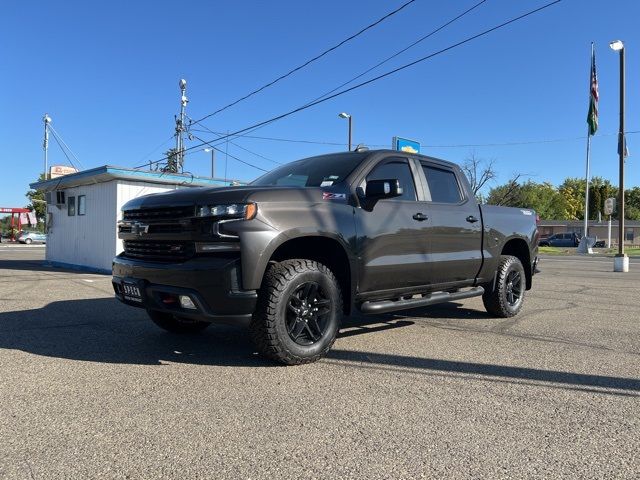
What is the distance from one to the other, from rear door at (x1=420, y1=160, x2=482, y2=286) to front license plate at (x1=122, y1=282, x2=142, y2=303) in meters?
2.93

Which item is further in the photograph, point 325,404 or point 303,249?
point 303,249

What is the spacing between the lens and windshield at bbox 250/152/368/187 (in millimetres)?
5117

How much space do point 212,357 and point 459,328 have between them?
10.3 ft

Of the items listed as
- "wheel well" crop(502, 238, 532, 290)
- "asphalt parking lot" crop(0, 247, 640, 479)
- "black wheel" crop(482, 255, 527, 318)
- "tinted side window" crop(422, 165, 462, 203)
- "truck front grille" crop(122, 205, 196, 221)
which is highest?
"tinted side window" crop(422, 165, 462, 203)

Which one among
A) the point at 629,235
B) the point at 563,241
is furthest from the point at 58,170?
the point at 629,235

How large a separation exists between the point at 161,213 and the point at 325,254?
4.90ft

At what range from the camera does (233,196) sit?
4.13 metres

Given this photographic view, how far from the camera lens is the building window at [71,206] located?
54.6ft

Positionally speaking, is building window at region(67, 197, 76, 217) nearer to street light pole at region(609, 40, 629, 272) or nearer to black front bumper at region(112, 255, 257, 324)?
black front bumper at region(112, 255, 257, 324)

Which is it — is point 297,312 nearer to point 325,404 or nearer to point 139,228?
point 325,404

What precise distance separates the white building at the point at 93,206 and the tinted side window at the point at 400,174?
10.0 metres

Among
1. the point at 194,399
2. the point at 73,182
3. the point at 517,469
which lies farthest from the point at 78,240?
the point at 517,469

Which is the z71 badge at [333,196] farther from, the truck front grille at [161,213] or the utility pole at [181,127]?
the utility pole at [181,127]

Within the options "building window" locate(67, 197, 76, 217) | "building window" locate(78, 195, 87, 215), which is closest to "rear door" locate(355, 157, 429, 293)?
"building window" locate(78, 195, 87, 215)
